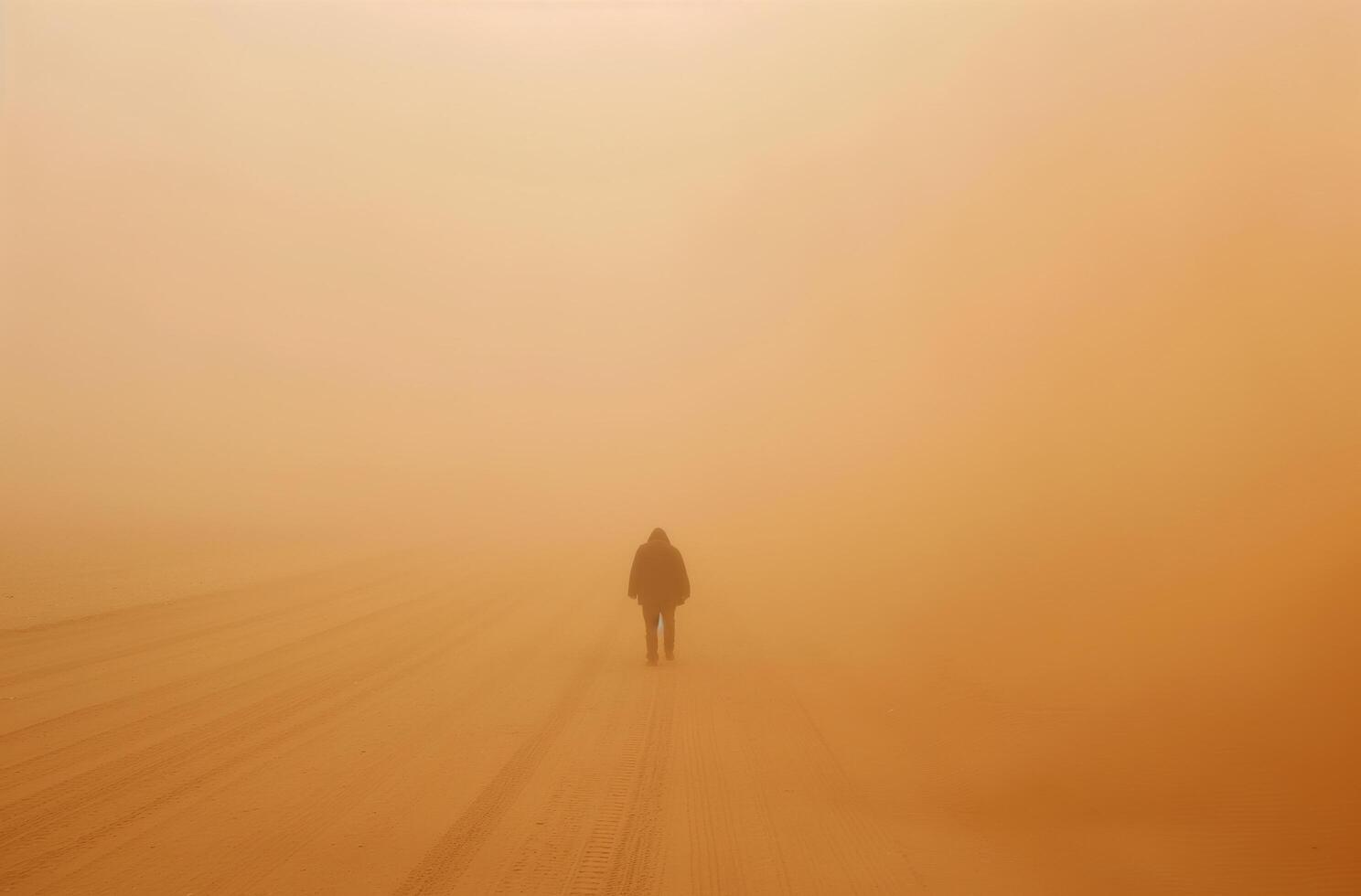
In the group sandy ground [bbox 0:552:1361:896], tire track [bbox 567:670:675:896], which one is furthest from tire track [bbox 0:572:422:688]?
tire track [bbox 567:670:675:896]

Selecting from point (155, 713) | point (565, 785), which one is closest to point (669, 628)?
point (565, 785)

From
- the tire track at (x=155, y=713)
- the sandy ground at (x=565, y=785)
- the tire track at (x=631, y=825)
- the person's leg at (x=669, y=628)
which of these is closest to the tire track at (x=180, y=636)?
the sandy ground at (x=565, y=785)

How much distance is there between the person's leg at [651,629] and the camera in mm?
13836

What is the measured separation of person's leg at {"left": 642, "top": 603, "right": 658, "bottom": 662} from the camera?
45.4ft

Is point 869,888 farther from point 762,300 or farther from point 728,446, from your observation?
point 762,300

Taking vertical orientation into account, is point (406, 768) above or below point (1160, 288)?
below

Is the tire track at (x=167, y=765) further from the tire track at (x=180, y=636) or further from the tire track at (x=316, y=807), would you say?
the tire track at (x=180, y=636)

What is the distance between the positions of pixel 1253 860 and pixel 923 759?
285 centimetres

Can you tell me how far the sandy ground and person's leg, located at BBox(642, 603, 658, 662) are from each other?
24 centimetres

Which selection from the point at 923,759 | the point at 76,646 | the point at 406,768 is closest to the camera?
the point at 406,768

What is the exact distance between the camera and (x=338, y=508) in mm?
43906

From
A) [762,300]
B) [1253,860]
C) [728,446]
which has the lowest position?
[1253,860]

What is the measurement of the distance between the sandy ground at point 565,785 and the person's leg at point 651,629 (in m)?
0.24

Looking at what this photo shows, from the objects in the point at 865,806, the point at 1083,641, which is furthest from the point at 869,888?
the point at 1083,641
